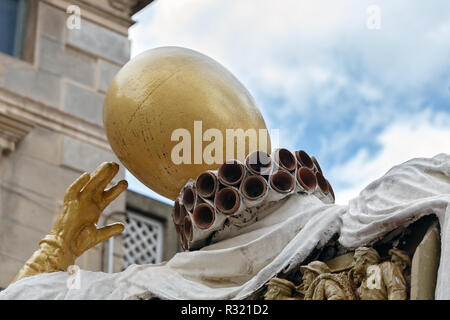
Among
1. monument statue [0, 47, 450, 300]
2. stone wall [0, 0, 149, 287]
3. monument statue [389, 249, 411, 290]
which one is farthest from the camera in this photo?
stone wall [0, 0, 149, 287]

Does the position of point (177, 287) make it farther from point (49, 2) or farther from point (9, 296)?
point (49, 2)

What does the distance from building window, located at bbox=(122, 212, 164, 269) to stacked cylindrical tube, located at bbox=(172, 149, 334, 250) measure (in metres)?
12.7

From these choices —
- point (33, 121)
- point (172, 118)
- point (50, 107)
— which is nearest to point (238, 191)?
point (172, 118)

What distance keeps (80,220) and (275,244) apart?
2041 mm

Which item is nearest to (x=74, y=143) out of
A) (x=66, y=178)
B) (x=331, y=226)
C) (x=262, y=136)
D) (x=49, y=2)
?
(x=66, y=178)

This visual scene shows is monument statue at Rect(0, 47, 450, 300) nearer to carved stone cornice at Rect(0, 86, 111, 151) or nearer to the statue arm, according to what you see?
the statue arm

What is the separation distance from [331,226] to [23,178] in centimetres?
1176

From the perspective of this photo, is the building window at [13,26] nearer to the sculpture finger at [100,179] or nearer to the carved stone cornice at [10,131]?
the carved stone cornice at [10,131]

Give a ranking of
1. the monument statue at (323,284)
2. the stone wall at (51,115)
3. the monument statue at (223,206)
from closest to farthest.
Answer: the monument statue at (323,284) < the monument statue at (223,206) < the stone wall at (51,115)

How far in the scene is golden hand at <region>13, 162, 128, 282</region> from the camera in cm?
1067

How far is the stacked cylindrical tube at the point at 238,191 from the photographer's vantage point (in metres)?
9.73

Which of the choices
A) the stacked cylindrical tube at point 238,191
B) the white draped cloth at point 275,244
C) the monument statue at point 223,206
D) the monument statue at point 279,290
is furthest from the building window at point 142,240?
the monument statue at point 279,290

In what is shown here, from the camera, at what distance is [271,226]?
9.59m

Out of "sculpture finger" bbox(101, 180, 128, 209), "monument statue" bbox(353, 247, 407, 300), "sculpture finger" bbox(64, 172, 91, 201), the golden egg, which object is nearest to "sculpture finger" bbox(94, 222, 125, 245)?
"sculpture finger" bbox(101, 180, 128, 209)
